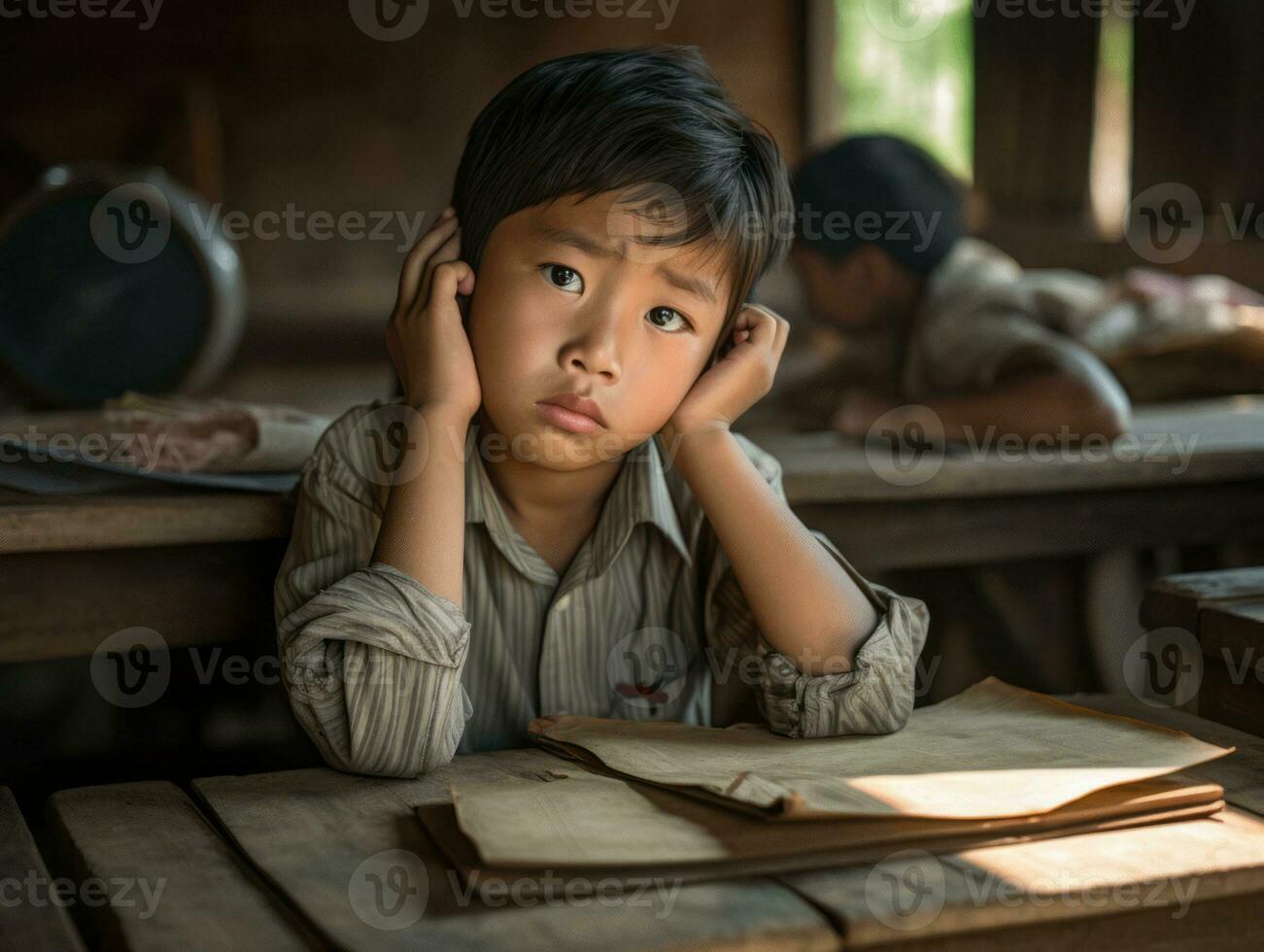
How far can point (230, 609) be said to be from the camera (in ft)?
5.66

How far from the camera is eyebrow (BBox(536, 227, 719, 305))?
134 cm

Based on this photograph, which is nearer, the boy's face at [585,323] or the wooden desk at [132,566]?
the boy's face at [585,323]

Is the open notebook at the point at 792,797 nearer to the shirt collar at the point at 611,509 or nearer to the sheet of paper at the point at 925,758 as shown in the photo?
the sheet of paper at the point at 925,758

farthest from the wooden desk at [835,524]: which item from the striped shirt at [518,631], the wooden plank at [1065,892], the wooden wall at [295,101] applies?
the wooden wall at [295,101]

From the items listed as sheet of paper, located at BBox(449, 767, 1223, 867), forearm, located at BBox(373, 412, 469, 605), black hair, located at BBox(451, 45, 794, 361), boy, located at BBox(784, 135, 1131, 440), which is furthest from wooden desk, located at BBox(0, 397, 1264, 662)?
sheet of paper, located at BBox(449, 767, 1223, 867)

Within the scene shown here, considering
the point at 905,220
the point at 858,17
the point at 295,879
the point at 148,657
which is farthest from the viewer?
the point at 858,17

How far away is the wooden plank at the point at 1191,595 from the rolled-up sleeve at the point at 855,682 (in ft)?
0.85

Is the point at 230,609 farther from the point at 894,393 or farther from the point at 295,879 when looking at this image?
the point at 894,393

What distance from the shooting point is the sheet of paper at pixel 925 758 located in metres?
1.00

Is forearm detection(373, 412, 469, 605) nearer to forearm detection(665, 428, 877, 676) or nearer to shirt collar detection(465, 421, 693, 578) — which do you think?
shirt collar detection(465, 421, 693, 578)

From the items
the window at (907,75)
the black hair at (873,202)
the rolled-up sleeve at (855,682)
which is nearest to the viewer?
the rolled-up sleeve at (855,682)

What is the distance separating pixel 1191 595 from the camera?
56.2 inches

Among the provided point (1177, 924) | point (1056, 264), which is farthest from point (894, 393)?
point (1056, 264)

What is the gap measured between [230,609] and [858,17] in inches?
166
